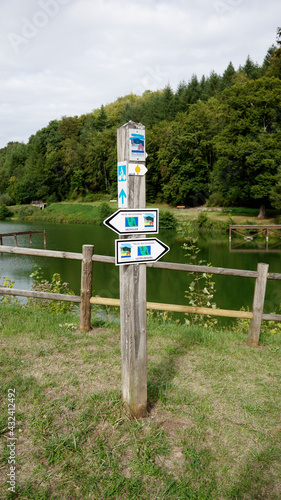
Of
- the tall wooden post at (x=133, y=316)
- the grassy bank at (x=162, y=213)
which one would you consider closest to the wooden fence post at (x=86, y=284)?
the tall wooden post at (x=133, y=316)

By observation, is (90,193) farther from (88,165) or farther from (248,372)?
(248,372)

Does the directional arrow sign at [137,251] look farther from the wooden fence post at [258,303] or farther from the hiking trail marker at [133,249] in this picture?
the wooden fence post at [258,303]

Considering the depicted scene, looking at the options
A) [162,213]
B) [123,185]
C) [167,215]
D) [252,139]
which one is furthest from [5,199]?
[123,185]

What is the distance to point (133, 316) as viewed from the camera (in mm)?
3105

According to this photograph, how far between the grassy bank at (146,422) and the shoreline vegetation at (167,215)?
651 inches

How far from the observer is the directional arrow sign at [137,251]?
2.94 m

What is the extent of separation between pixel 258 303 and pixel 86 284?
245cm

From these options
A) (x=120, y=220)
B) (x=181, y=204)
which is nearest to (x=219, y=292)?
(x=120, y=220)

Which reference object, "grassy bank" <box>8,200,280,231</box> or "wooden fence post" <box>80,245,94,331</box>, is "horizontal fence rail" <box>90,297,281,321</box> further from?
"grassy bank" <box>8,200,280,231</box>

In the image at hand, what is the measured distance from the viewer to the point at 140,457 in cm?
278

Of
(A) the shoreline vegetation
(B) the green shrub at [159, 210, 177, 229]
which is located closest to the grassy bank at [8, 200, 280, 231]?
(A) the shoreline vegetation

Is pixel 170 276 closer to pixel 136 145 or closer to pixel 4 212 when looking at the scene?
pixel 136 145

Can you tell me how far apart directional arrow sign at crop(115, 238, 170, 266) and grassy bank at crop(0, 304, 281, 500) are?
55.3 inches

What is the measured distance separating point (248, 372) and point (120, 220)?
257 centimetres
